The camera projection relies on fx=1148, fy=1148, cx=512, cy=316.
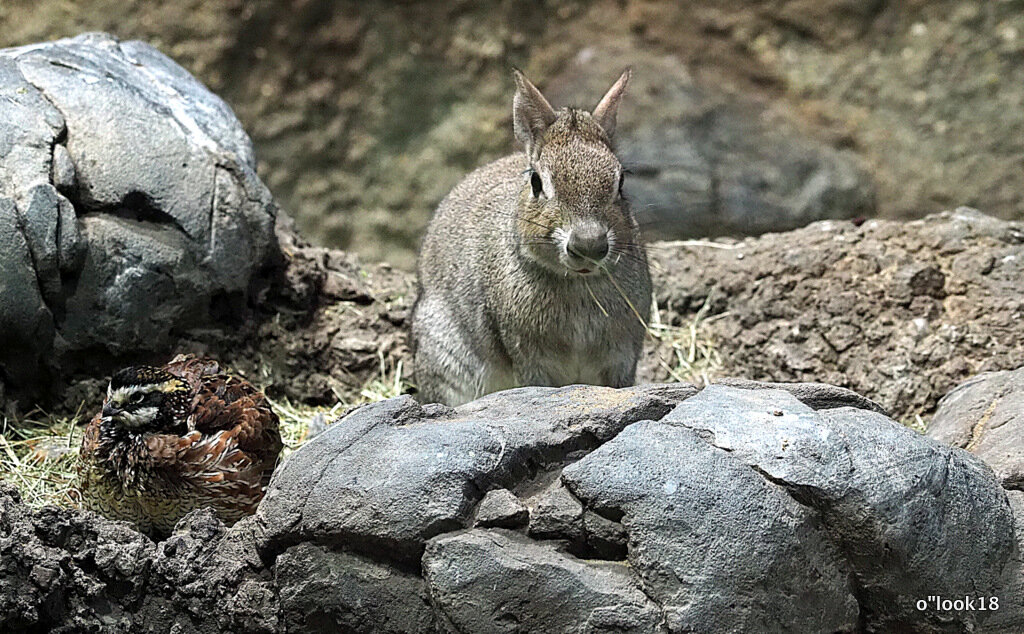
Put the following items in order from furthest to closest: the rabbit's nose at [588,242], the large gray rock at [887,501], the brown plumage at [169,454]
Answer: the rabbit's nose at [588,242], the brown plumage at [169,454], the large gray rock at [887,501]

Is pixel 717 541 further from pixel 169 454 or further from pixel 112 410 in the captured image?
pixel 112 410

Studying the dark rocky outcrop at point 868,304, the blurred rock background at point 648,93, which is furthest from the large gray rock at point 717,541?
the blurred rock background at point 648,93

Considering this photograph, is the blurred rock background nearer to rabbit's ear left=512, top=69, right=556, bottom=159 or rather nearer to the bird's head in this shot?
rabbit's ear left=512, top=69, right=556, bottom=159

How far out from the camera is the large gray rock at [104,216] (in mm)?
5914

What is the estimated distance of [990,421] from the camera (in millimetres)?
5168

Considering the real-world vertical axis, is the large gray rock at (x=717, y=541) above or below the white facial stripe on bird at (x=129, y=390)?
above

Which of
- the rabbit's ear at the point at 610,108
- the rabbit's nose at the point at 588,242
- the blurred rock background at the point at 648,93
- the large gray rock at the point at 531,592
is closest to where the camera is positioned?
the large gray rock at the point at 531,592

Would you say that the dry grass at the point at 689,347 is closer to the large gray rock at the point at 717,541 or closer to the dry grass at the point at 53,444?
the dry grass at the point at 53,444

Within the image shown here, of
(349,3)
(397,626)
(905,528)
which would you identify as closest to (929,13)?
(349,3)

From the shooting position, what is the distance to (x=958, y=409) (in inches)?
220

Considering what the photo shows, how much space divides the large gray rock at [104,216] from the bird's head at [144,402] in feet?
4.06

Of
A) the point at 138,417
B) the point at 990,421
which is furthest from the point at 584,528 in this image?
the point at 990,421

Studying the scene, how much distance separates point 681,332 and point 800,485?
386 centimetres

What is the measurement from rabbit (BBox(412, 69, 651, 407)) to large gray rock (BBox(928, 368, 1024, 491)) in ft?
5.34
